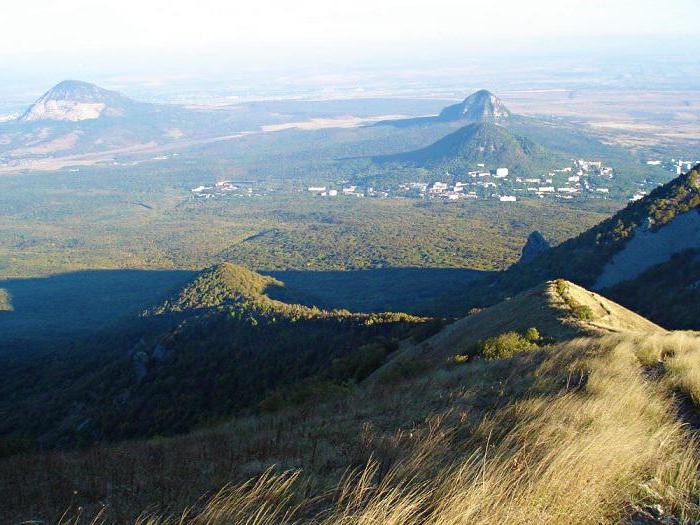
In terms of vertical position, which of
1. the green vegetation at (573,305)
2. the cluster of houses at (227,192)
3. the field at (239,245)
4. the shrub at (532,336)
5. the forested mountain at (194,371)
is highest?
the shrub at (532,336)

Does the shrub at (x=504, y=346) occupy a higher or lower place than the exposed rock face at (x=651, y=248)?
higher

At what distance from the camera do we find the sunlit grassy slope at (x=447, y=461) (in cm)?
420

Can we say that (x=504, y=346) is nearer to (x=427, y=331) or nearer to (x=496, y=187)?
(x=427, y=331)

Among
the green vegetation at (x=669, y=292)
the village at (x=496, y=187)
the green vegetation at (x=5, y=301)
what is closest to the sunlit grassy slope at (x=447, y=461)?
the green vegetation at (x=669, y=292)

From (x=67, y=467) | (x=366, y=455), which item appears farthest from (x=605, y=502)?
(x=67, y=467)

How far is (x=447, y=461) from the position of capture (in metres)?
5.13

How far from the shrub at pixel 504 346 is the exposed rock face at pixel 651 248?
1184 inches

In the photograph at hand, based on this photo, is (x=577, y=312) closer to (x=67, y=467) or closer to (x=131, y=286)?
(x=67, y=467)

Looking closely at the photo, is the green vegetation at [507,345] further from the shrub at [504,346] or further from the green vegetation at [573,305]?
the green vegetation at [573,305]

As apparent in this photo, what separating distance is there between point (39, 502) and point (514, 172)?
19317 centimetres

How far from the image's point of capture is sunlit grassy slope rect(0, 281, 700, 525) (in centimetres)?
420

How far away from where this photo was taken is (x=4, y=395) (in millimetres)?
37375

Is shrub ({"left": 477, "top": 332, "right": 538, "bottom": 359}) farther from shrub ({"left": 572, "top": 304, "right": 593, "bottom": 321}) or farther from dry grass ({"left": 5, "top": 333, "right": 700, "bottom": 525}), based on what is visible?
dry grass ({"left": 5, "top": 333, "right": 700, "bottom": 525})

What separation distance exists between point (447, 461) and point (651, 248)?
43.5 m
